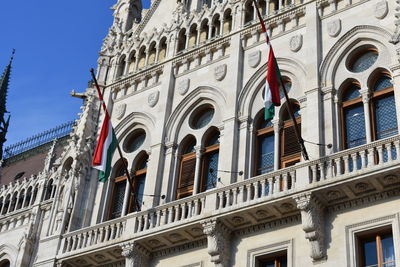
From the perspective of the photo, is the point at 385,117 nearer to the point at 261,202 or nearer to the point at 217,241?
the point at 261,202

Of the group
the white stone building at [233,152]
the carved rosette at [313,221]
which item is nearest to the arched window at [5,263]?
the white stone building at [233,152]

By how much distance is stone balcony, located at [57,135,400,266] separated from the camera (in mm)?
18984

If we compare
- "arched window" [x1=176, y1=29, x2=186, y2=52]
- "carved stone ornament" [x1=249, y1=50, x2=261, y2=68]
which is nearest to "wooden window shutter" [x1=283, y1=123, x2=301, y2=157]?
"carved stone ornament" [x1=249, y1=50, x2=261, y2=68]

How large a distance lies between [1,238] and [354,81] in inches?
593

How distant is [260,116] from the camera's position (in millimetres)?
23609

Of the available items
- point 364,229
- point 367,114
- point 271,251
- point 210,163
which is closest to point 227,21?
point 210,163

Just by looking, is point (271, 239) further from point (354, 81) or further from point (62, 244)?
point (62, 244)

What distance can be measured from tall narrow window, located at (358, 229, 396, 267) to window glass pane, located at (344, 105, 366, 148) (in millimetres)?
3097

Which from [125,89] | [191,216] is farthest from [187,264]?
[125,89]

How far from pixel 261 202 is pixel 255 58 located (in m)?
6.20

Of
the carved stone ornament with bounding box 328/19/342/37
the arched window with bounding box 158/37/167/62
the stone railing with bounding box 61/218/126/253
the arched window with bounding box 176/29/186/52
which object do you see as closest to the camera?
the carved stone ornament with bounding box 328/19/342/37

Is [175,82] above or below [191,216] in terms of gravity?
above

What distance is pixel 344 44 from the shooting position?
22.7 metres

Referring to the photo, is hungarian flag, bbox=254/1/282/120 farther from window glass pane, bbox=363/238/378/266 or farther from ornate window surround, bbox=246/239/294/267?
window glass pane, bbox=363/238/378/266
